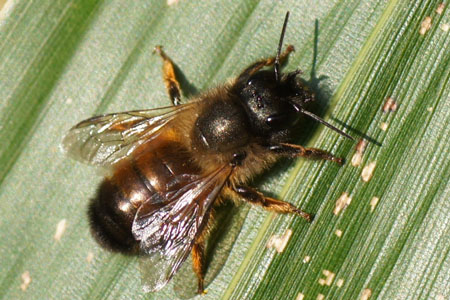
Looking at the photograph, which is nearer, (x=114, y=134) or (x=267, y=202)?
(x=267, y=202)

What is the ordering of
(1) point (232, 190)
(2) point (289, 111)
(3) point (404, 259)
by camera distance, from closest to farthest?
(3) point (404, 259) → (2) point (289, 111) → (1) point (232, 190)

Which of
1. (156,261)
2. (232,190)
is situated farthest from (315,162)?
(156,261)

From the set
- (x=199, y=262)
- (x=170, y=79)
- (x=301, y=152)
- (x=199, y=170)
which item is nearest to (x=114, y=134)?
(x=170, y=79)

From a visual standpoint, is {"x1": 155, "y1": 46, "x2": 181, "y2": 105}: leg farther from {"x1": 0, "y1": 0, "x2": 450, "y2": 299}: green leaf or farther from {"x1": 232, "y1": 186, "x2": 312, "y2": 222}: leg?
{"x1": 232, "y1": 186, "x2": 312, "y2": 222}: leg

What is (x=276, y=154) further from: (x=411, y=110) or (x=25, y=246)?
(x=25, y=246)

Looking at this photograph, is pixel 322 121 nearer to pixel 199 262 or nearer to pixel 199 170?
pixel 199 170

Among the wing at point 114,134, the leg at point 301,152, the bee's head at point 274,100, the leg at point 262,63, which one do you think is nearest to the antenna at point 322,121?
the bee's head at point 274,100
